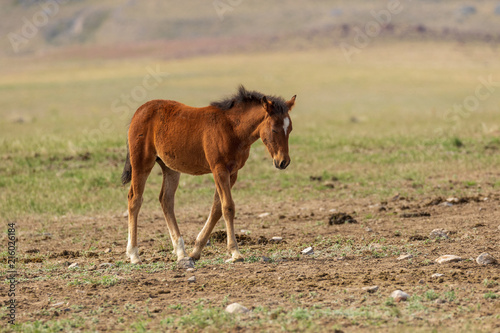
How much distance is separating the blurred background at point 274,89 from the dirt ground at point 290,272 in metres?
2.18

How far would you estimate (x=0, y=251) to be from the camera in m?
9.90

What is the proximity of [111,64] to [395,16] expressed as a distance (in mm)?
66637

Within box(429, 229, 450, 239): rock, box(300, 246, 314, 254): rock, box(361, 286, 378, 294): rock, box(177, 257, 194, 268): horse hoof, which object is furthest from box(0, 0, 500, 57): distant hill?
box(361, 286, 378, 294): rock

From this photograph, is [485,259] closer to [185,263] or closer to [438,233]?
[438,233]

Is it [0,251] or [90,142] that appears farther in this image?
[90,142]

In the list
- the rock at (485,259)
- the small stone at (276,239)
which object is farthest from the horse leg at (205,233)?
the rock at (485,259)

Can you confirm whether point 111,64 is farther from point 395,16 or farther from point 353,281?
point 353,281

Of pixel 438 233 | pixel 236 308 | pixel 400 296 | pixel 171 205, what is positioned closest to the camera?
pixel 236 308

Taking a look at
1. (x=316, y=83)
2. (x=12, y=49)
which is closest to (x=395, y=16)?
(x=12, y=49)

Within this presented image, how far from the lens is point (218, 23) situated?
445ft

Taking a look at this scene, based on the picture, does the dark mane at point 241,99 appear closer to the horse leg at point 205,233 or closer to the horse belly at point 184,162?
the horse belly at point 184,162

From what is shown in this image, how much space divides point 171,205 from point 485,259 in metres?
4.16

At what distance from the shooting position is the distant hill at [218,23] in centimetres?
10950

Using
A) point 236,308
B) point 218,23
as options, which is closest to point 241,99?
point 236,308
